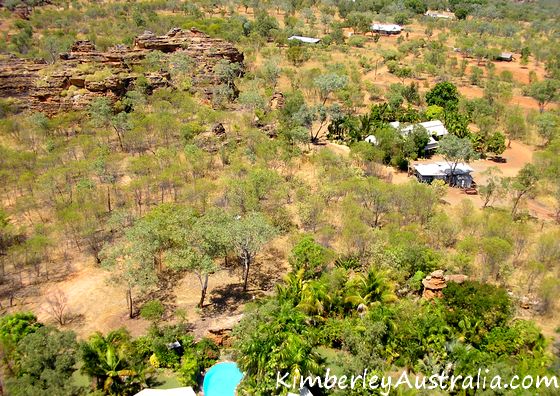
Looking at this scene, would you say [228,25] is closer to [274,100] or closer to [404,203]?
[274,100]

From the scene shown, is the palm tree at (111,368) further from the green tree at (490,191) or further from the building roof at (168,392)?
the green tree at (490,191)

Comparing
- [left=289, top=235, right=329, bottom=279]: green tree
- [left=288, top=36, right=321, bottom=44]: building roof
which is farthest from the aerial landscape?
[left=288, top=36, right=321, bottom=44]: building roof

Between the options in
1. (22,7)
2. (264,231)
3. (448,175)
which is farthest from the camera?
(22,7)

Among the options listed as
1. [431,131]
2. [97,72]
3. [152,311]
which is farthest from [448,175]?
[97,72]

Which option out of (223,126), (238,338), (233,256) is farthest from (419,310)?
(223,126)

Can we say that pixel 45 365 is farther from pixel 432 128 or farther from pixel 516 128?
pixel 516 128

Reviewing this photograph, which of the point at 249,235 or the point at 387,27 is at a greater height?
the point at 387,27
